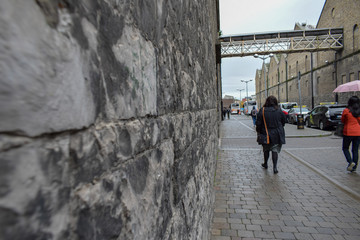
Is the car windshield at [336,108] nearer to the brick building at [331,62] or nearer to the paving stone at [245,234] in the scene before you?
the brick building at [331,62]

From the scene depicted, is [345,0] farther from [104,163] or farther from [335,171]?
[104,163]

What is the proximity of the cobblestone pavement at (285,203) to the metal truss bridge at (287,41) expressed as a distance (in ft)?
65.2

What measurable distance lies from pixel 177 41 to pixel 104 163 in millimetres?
1232

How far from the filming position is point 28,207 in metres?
0.48

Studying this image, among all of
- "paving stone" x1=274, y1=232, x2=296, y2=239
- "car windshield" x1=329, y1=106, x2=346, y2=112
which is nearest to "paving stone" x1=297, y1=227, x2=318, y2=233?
"paving stone" x1=274, y1=232, x2=296, y2=239

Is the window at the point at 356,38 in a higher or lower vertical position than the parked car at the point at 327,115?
higher

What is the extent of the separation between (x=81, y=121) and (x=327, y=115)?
682 inches

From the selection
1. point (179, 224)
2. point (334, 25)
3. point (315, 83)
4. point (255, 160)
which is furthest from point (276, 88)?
point (179, 224)

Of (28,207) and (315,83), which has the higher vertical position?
(315,83)

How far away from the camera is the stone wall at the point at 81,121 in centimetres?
46

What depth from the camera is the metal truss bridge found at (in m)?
24.0

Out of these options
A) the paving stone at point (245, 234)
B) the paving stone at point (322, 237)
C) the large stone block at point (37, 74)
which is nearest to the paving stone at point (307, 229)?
the paving stone at point (322, 237)

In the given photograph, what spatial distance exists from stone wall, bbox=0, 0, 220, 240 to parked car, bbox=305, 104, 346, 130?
54.0 feet

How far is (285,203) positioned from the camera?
4445mm
